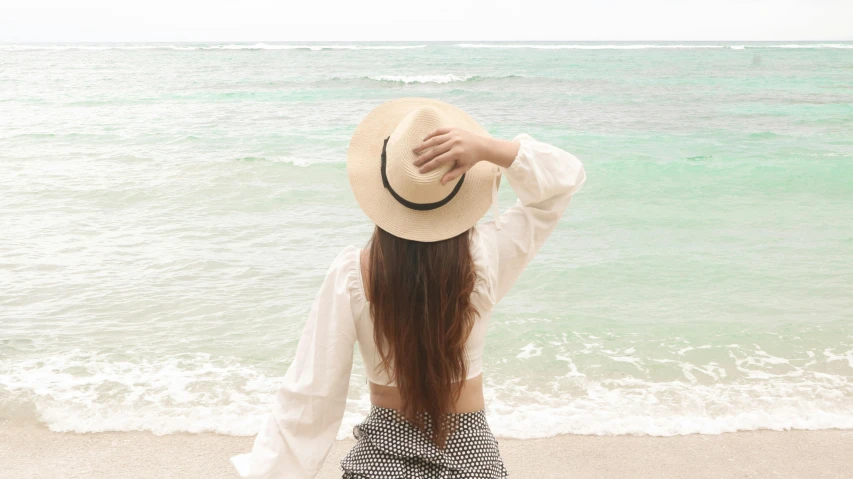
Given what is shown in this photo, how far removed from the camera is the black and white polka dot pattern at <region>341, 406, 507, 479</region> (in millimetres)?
1502

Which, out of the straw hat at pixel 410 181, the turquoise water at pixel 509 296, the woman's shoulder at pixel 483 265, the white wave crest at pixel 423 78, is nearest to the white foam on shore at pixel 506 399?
the turquoise water at pixel 509 296

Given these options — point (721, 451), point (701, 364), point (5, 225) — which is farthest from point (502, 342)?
point (5, 225)

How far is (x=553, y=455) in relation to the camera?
11.1 ft

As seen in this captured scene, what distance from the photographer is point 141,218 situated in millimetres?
7961

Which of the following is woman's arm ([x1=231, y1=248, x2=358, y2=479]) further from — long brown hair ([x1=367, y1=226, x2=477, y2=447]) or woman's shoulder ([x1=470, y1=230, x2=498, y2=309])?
woman's shoulder ([x1=470, y1=230, x2=498, y2=309])

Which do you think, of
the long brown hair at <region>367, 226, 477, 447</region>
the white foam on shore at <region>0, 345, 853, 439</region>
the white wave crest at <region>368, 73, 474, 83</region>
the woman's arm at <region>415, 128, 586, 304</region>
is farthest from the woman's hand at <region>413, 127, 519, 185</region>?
the white wave crest at <region>368, 73, 474, 83</region>

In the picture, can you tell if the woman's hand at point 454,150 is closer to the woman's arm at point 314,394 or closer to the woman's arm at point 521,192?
the woman's arm at point 521,192

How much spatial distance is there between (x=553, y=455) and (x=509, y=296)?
2.27 m

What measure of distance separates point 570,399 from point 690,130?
12.8m

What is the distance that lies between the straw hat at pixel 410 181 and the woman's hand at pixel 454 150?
0.01m

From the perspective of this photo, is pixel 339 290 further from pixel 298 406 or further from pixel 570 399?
pixel 570 399

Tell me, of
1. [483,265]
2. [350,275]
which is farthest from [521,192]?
[350,275]

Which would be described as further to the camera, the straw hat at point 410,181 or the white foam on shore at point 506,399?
the white foam on shore at point 506,399

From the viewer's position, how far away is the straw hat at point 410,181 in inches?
57.7
